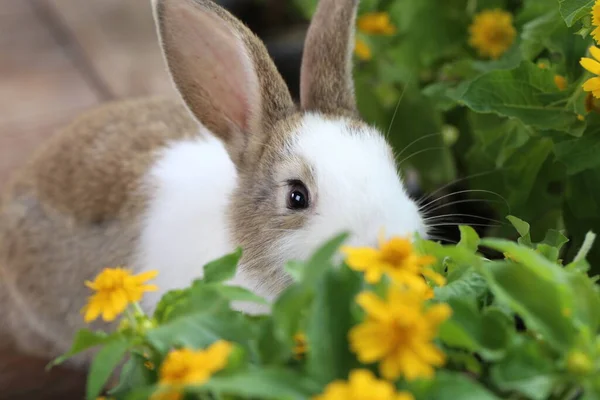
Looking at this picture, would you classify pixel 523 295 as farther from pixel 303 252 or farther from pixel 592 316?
pixel 303 252

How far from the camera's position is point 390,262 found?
539mm

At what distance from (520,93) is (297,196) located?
32cm

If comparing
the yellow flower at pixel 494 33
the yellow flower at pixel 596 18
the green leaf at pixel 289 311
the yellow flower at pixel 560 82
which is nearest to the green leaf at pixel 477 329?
the green leaf at pixel 289 311

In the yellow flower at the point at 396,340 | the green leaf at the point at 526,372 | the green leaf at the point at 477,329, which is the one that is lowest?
the green leaf at the point at 526,372

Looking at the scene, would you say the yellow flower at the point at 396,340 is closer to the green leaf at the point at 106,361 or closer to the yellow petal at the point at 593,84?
the green leaf at the point at 106,361

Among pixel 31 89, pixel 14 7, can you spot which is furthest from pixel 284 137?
pixel 14 7

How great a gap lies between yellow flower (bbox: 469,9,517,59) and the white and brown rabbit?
12.0 inches

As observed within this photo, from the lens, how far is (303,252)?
891mm

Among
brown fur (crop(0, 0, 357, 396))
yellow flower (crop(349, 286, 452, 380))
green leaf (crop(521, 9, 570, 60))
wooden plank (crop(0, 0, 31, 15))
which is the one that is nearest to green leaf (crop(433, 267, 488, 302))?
yellow flower (crop(349, 286, 452, 380))

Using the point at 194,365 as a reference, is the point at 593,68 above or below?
above

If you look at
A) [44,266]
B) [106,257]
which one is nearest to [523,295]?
[106,257]

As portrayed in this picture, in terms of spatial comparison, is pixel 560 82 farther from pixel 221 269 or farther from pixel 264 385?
pixel 264 385

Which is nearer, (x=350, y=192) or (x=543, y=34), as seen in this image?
(x=350, y=192)

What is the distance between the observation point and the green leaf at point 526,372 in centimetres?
49
